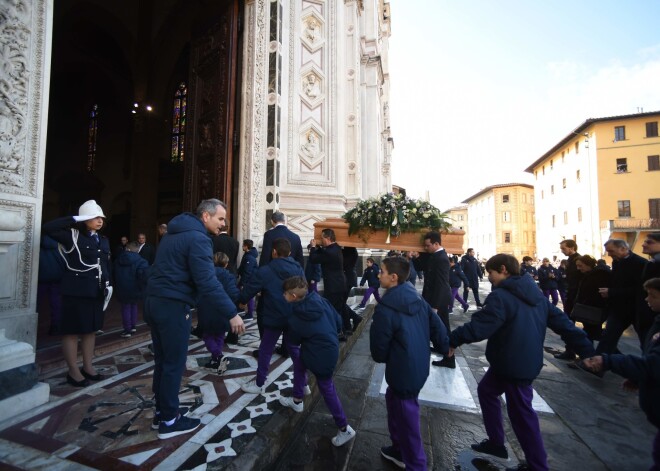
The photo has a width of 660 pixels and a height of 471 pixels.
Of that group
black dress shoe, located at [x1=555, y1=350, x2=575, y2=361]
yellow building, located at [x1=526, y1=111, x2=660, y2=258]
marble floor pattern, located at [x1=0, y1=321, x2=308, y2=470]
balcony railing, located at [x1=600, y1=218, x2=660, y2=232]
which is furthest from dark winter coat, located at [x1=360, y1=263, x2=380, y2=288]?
balcony railing, located at [x1=600, y1=218, x2=660, y2=232]

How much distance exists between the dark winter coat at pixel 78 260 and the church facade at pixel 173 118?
18 cm

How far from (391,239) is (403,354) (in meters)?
2.72

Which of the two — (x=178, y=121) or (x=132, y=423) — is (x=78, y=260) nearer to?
(x=132, y=423)

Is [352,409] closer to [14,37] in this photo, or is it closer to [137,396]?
[137,396]

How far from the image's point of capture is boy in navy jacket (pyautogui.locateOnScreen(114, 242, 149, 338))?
186 inches

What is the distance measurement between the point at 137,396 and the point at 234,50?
6.40 m

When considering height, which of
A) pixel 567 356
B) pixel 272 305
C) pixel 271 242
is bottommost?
pixel 567 356

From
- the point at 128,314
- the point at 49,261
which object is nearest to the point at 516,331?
the point at 49,261

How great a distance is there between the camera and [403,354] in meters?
2.21

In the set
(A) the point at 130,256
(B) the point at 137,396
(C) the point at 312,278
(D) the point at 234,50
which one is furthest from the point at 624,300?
(D) the point at 234,50

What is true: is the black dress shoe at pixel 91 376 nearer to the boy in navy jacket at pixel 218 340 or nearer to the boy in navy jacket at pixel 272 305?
the boy in navy jacket at pixel 218 340

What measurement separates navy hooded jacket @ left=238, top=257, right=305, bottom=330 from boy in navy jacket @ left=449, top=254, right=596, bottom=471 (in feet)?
5.42

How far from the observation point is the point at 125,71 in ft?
51.6

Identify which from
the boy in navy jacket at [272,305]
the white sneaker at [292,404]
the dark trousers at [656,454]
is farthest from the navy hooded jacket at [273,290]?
the dark trousers at [656,454]
